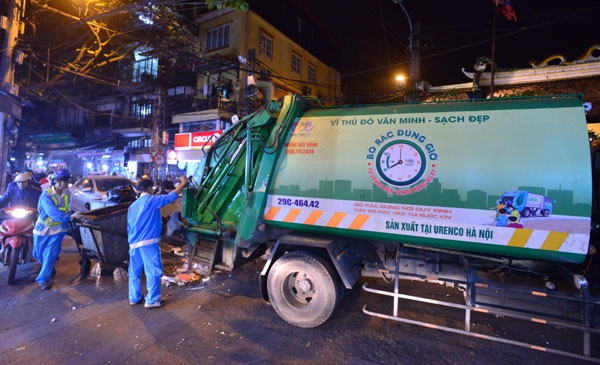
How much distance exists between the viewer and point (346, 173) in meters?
3.29

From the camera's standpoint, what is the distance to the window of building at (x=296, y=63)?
19.9 m

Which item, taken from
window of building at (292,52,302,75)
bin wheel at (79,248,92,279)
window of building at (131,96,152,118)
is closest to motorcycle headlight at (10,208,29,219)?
bin wheel at (79,248,92,279)

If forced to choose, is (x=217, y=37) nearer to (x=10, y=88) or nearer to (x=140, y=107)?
(x=140, y=107)

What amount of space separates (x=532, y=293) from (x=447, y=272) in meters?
0.73

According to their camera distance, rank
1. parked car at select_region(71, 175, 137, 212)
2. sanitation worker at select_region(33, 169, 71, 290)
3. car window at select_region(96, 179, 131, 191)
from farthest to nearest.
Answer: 1. car window at select_region(96, 179, 131, 191)
2. parked car at select_region(71, 175, 137, 212)
3. sanitation worker at select_region(33, 169, 71, 290)

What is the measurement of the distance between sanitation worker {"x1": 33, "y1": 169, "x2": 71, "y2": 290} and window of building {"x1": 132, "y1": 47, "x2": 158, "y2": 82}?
652 inches

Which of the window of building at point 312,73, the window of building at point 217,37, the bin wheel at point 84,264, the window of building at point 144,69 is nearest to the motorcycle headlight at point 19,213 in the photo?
the bin wheel at point 84,264

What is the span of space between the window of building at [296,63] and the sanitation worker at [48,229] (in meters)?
17.4

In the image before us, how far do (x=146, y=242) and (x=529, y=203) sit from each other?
4.18m

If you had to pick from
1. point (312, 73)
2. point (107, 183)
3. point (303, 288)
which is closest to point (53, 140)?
point (107, 183)

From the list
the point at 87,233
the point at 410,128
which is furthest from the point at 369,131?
the point at 87,233

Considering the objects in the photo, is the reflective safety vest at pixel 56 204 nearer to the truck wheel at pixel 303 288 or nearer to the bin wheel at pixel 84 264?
the bin wheel at pixel 84 264

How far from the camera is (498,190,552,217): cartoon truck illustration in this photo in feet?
8.43

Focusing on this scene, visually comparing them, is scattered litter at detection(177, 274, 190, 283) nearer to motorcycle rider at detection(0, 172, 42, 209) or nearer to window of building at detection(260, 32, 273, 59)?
motorcycle rider at detection(0, 172, 42, 209)
